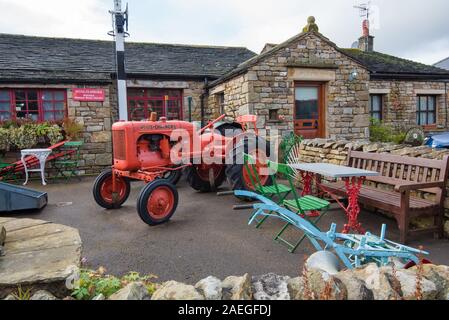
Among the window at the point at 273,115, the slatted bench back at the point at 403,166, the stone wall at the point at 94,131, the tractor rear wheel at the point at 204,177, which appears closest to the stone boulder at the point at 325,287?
the slatted bench back at the point at 403,166

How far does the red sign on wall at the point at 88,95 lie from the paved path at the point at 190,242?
4.54 metres

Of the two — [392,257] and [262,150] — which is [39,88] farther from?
[392,257]

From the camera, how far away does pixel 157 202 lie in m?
4.48

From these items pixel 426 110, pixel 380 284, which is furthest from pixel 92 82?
pixel 426 110

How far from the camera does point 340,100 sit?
30.6 ft

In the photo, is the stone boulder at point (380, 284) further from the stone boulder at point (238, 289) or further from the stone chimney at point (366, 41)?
the stone chimney at point (366, 41)

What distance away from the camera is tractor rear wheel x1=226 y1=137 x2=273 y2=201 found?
5609 mm

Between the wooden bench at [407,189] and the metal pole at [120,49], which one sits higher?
the metal pole at [120,49]

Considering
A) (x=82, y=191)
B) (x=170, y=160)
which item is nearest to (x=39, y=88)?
(x=82, y=191)

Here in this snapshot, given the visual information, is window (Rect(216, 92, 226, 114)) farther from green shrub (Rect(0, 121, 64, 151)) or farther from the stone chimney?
the stone chimney

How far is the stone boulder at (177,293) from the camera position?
1.63 meters

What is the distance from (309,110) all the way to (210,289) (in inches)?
328

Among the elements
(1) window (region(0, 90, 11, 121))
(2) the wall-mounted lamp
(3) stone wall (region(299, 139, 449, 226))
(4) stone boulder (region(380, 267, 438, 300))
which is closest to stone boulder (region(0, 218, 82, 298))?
(4) stone boulder (region(380, 267, 438, 300))
